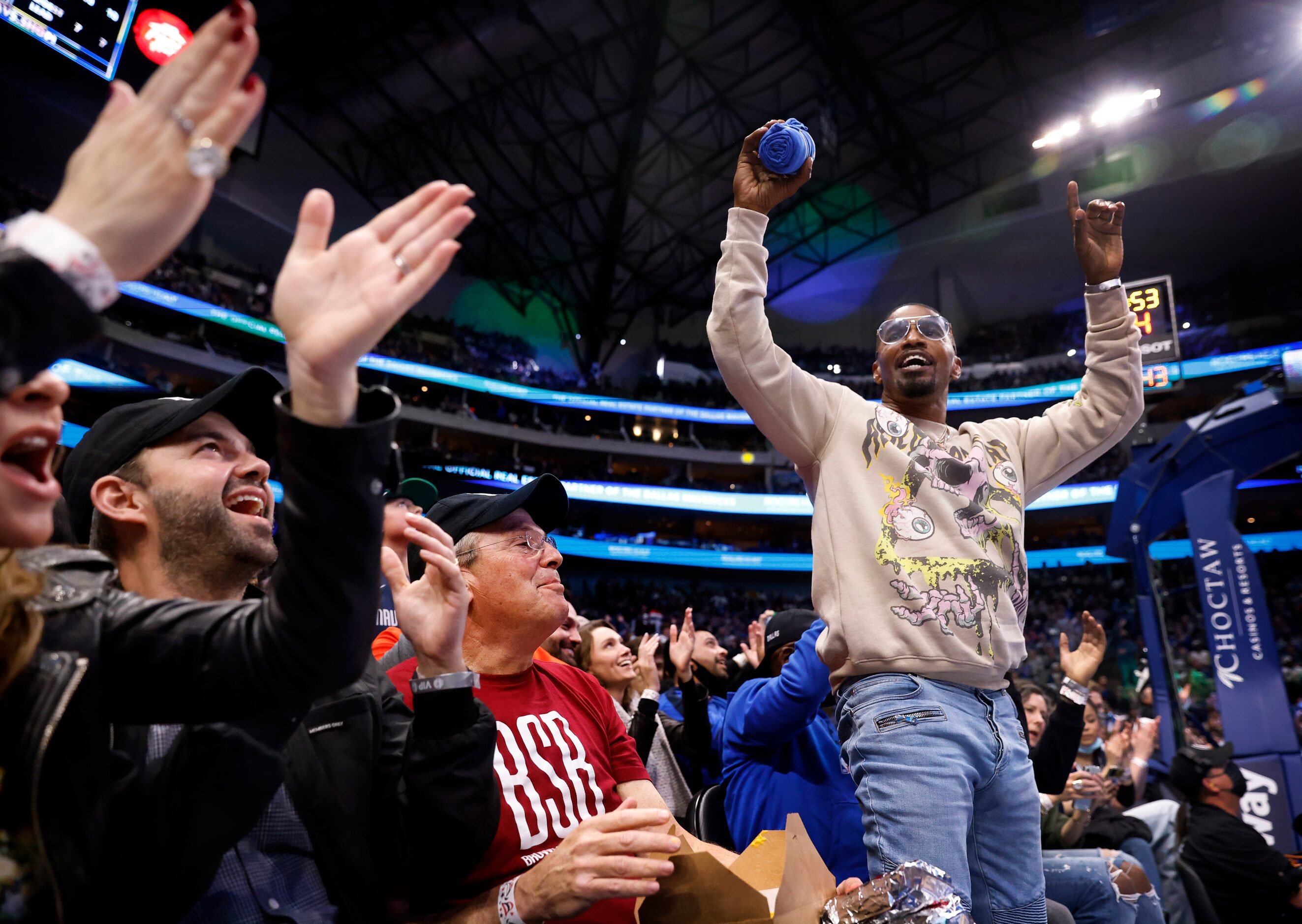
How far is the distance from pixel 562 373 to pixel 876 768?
26363mm

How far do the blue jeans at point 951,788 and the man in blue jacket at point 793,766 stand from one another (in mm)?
564

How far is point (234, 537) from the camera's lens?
143 centimetres

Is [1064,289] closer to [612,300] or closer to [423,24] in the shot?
[612,300]

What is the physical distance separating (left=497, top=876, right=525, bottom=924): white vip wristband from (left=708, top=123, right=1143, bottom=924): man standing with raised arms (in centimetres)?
A: 73

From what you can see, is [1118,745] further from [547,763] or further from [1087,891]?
[547,763]

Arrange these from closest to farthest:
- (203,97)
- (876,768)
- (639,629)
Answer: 1. (203,97)
2. (876,768)
3. (639,629)

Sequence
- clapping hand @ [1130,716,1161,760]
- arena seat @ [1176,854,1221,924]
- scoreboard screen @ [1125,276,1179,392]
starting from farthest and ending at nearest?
scoreboard screen @ [1125,276,1179,392], clapping hand @ [1130,716,1161,760], arena seat @ [1176,854,1221,924]

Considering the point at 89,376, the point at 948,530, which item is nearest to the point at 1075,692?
the point at 948,530

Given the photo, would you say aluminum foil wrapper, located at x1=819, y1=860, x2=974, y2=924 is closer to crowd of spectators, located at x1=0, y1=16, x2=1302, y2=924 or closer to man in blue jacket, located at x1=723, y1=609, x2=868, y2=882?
crowd of spectators, located at x1=0, y1=16, x2=1302, y2=924

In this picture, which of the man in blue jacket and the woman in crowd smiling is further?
the woman in crowd smiling

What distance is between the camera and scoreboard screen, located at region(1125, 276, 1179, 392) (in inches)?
313

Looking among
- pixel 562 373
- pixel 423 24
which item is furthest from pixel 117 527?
pixel 562 373

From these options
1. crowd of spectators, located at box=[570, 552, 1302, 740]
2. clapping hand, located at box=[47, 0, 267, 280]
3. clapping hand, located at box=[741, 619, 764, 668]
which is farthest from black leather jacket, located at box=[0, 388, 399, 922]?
crowd of spectators, located at box=[570, 552, 1302, 740]

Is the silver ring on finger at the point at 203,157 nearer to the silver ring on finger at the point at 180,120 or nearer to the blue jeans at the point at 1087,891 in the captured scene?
the silver ring on finger at the point at 180,120
